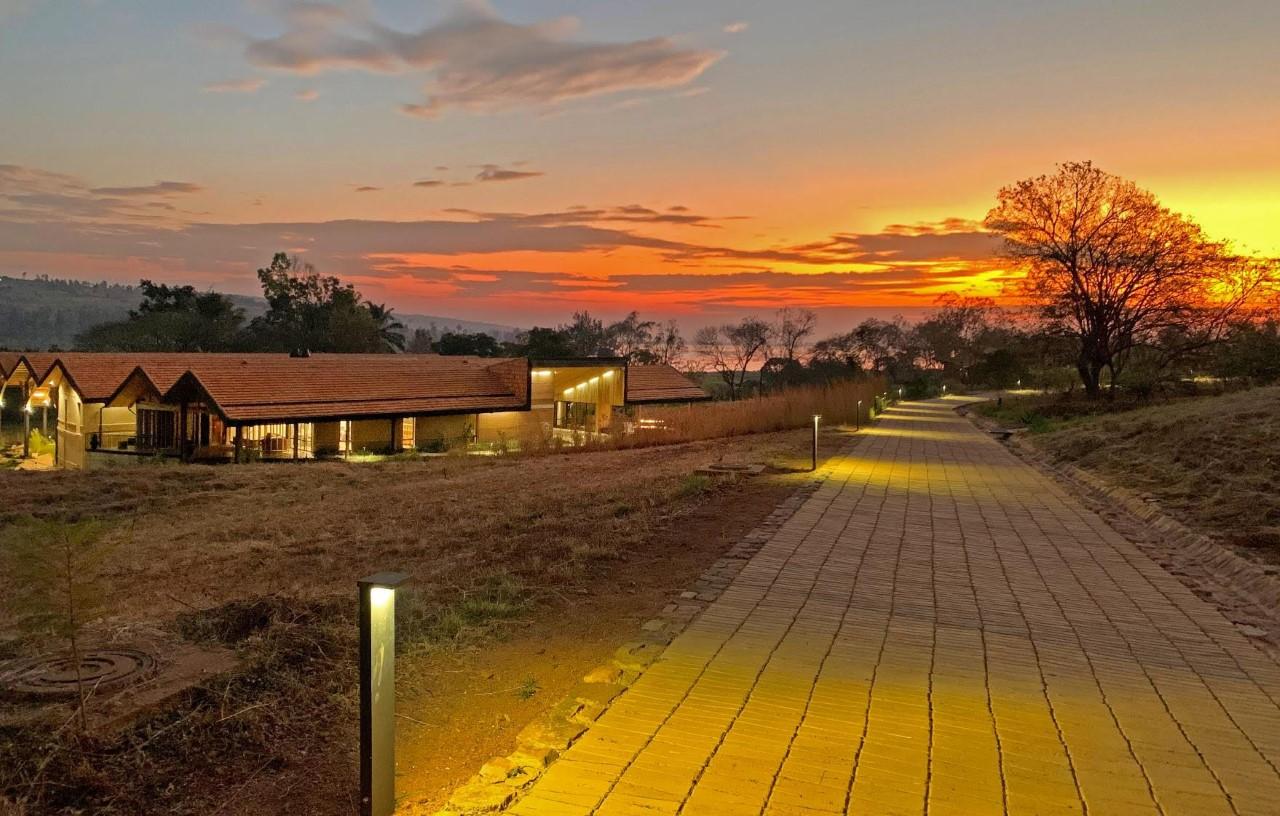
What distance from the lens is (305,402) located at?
2628cm

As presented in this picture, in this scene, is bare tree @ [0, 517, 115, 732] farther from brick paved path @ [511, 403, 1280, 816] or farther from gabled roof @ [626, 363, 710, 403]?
gabled roof @ [626, 363, 710, 403]

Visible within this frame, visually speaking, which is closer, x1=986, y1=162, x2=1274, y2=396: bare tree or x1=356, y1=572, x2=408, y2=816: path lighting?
x1=356, y1=572, x2=408, y2=816: path lighting

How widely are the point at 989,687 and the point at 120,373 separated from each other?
36696mm

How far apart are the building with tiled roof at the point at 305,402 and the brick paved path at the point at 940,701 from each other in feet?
59.8

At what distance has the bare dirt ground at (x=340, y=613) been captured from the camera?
10.1ft

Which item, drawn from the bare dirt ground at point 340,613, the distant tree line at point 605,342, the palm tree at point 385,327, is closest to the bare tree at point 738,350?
the distant tree line at point 605,342

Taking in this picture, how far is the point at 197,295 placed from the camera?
181ft

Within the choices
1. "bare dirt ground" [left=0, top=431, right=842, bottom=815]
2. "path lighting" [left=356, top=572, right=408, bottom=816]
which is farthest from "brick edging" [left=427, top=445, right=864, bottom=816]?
"path lighting" [left=356, top=572, right=408, bottom=816]

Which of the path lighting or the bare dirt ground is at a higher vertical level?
the path lighting

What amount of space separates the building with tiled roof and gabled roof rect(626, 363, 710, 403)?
4158 mm

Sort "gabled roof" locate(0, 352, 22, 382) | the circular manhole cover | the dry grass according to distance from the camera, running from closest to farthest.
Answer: the circular manhole cover
the dry grass
"gabled roof" locate(0, 352, 22, 382)

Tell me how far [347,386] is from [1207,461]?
1034 inches

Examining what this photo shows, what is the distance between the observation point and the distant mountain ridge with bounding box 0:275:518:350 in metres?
115

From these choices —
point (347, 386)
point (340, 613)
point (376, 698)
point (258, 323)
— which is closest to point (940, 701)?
point (376, 698)
